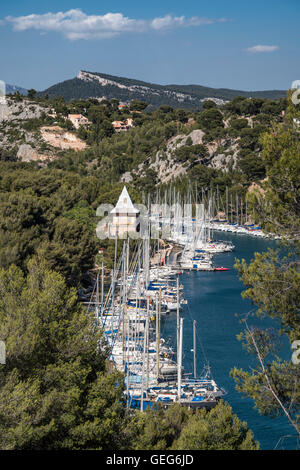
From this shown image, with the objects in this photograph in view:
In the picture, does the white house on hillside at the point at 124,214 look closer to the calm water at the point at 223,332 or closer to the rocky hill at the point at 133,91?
the calm water at the point at 223,332

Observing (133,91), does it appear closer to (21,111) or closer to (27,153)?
(21,111)

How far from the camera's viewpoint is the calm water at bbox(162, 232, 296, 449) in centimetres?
1520

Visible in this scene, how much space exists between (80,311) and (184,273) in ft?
72.5

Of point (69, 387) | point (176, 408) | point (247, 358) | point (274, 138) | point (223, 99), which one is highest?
point (223, 99)

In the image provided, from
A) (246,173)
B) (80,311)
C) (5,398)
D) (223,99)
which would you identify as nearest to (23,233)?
(80,311)

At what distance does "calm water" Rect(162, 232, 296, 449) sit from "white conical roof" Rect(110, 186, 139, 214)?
23.0 feet

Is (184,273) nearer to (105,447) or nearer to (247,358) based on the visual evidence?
(247,358)

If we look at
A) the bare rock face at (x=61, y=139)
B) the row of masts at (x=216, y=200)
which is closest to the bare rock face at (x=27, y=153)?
the bare rock face at (x=61, y=139)

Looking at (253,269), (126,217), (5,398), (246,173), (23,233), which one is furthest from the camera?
(246,173)

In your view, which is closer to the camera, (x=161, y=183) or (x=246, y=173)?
(x=246, y=173)

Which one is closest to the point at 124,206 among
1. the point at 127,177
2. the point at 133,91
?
the point at 127,177

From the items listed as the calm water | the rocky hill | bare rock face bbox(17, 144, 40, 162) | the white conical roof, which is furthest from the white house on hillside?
the rocky hill

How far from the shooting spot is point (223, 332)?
23031 millimetres

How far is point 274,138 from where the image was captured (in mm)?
9180
